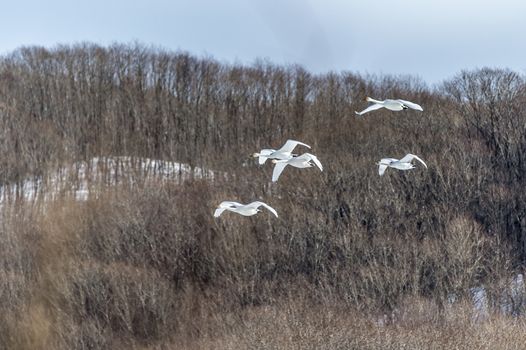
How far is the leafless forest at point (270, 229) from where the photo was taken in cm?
3139

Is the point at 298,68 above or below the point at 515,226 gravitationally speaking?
above

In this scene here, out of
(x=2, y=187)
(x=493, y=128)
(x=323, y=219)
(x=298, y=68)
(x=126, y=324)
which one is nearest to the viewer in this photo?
(x=126, y=324)

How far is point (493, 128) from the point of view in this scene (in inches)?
1710

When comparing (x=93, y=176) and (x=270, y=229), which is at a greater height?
(x=93, y=176)

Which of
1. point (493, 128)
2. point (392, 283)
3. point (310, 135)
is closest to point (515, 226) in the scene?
point (493, 128)

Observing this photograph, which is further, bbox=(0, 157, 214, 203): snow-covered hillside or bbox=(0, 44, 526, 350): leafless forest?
bbox=(0, 157, 214, 203): snow-covered hillside

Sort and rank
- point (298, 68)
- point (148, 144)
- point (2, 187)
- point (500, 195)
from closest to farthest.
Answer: point (500, 195)
point (2, 187)
point (148, 144)
point (298, 68)

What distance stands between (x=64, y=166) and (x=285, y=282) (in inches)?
718

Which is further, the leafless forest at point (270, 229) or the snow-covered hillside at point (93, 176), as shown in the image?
the snow-covered hillside at point (93, 176)

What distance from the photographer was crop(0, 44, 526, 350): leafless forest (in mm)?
31391

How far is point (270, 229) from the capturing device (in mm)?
37344

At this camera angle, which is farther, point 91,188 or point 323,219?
point 91,188

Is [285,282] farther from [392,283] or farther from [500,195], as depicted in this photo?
[500,195]

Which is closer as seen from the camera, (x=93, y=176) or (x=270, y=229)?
(x=270, y=229)
